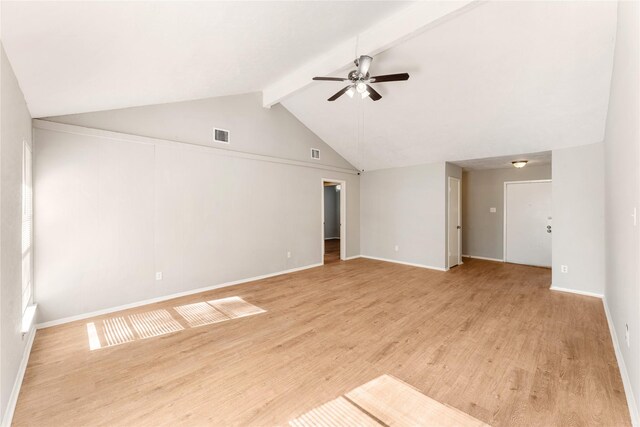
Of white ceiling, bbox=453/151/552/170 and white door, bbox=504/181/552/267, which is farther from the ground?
white ceiling, bbox=453/151/552/170

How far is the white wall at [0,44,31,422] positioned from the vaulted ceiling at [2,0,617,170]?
224mm

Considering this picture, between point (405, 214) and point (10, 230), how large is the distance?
6.45 meters

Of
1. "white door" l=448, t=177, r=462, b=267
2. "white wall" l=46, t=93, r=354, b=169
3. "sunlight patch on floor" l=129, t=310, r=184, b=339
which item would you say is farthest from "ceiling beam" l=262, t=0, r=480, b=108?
"white door" l=448, t=177, r=462, b=267

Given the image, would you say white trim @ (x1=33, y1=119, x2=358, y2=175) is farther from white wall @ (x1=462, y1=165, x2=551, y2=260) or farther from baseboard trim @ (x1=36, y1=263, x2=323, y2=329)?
white wall @ (x1=462, y1=165, x2=551, y2=260)

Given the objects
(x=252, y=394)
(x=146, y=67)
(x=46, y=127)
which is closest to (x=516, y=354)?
(x=252, y=394)

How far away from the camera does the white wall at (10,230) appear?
5.82ft

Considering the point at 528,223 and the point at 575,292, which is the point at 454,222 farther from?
the point at 575,292

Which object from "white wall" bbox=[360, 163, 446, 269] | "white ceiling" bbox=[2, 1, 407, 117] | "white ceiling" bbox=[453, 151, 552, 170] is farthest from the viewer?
"white wall" bbox=[360, 163, 446, 269]

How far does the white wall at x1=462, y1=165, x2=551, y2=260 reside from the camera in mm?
6867

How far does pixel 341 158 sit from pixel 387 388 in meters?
5.71

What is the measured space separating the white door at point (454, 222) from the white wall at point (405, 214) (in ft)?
1.26

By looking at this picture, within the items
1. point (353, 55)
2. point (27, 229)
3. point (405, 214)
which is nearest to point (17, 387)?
point (27, 229)

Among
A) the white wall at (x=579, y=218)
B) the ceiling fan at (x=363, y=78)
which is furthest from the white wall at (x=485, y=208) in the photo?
the ceiling fan at (x=363, y=78)

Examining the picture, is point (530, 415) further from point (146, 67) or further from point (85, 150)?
point (85, 150)
